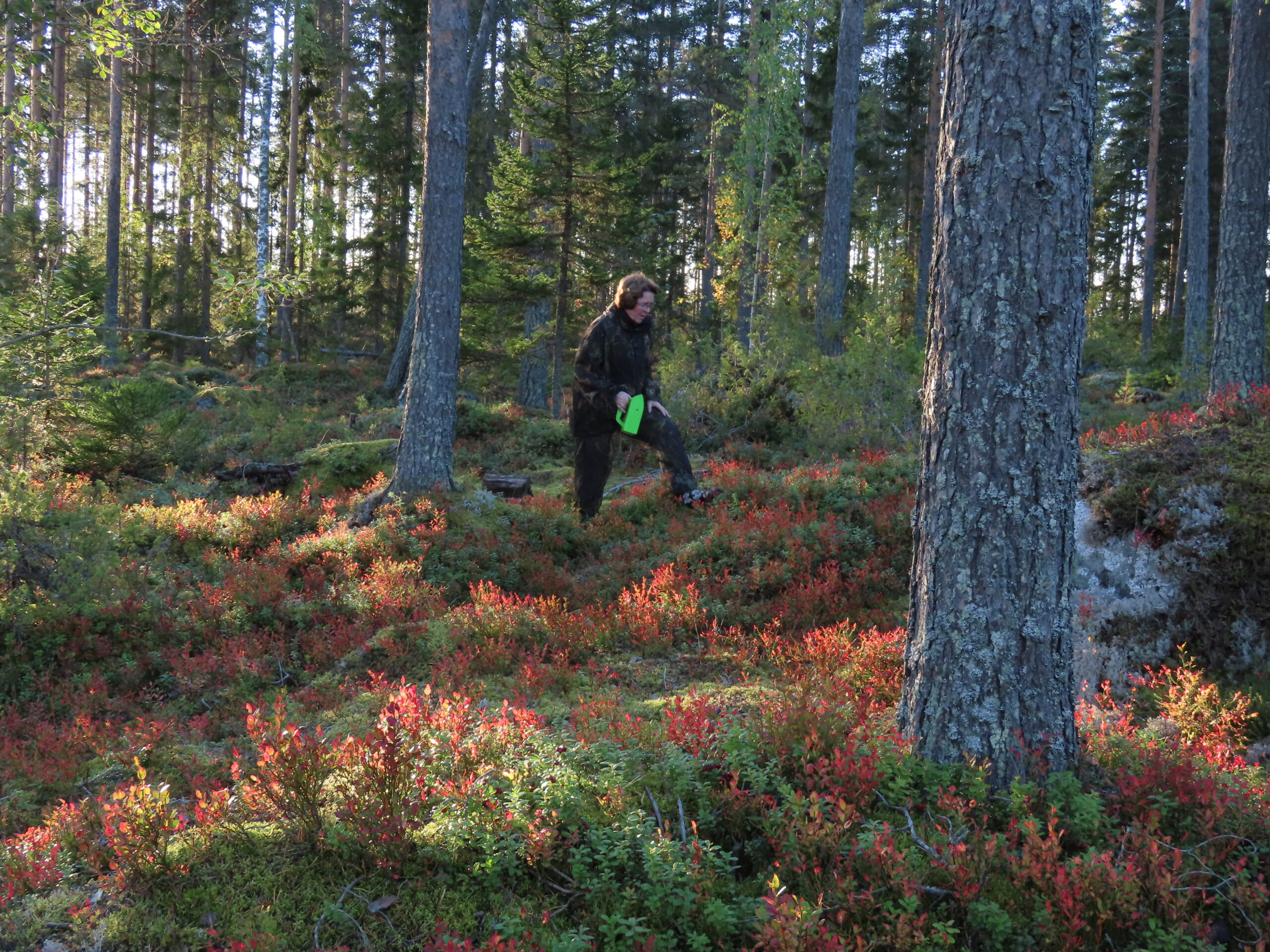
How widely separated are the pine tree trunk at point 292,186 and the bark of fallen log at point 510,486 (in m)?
15.1

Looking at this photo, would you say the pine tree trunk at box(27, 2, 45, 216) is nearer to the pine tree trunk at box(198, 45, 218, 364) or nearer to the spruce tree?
the spruce tree

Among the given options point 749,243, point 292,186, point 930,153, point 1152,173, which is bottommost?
point 749,243

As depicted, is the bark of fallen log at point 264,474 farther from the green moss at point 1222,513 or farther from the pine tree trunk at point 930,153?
the pine tree trunk at point 930,153

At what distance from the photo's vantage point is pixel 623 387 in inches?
325

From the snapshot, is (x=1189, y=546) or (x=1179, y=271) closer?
(x=1189, y=546)

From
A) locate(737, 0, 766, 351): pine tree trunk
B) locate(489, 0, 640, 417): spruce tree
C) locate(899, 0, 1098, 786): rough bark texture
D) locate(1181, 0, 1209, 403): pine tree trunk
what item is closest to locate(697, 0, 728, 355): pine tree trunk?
locate(737, 0, 766, 351): pine tree trunk

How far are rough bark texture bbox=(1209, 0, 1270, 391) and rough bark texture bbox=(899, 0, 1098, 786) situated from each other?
8.02 metres

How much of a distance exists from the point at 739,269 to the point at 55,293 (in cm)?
1192

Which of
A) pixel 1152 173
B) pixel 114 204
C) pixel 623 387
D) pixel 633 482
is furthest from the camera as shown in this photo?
pixel 1152 173

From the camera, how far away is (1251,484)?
536 centimetres

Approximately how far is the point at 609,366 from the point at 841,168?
11392 millimetres

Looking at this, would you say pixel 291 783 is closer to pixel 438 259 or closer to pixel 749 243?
pixel 438 259

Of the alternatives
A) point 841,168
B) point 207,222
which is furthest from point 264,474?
point 207,222

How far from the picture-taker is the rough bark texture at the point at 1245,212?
31.0ft
